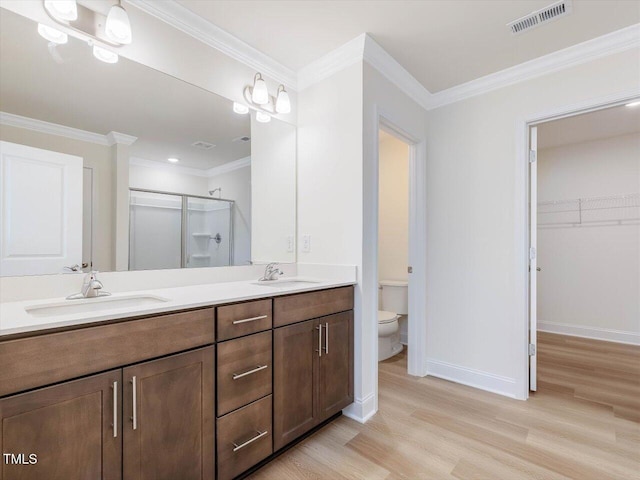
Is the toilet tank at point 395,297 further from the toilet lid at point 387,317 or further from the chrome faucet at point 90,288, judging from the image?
the chrome faucet at point 90,288

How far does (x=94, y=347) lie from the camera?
3.40 ft

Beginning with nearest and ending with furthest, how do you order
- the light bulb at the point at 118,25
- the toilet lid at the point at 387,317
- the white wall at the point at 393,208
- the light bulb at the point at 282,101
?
the light bulb at the point at 118,25, the light bulb at the point at 282,101, the toilet lid at the point at 387,317, the white wall at the point at 393,208

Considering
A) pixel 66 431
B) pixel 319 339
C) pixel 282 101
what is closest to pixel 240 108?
pixel 282 101

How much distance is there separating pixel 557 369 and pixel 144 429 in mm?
3340

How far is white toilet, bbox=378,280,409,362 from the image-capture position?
10.1 feet

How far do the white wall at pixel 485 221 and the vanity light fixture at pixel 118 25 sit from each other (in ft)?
7.65

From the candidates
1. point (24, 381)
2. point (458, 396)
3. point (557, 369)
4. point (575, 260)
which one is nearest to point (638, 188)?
point (575, 260)

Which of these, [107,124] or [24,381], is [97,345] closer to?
[24,381]

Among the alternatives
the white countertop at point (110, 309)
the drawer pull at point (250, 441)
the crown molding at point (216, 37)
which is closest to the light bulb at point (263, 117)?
the crown molding at point (216, 37)

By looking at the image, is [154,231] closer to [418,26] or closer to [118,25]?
[118,25]

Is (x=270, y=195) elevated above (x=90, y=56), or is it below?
below

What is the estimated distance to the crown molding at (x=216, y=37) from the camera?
1.71 m

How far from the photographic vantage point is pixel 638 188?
11.8 feet

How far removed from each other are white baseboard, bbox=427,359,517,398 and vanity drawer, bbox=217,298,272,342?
1.86 metres
